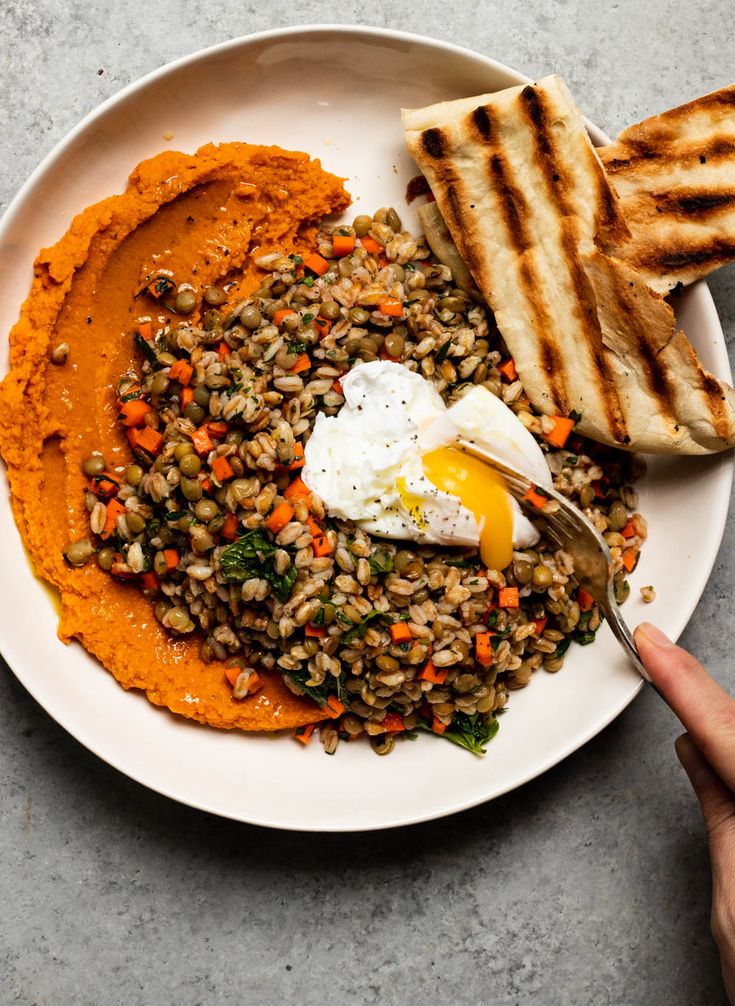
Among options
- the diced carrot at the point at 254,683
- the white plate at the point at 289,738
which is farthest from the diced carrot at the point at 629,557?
the diced carrot at the point at 254,683

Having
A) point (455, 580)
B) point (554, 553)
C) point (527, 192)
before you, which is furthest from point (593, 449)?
point (527, 192)

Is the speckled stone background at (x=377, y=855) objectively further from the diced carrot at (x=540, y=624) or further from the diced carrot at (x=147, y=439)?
the diced carrot at (x=147, y=439)

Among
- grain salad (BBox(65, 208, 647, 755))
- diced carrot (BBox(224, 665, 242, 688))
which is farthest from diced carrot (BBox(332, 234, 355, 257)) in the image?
diced carrot (BBox(224, 665, 242, 688))

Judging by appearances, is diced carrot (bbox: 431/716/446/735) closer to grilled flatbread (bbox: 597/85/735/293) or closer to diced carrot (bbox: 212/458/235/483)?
diced carrot (bbox: 212/458/235/483)

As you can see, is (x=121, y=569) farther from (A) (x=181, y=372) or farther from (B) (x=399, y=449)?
(B) (x=399, y=449)

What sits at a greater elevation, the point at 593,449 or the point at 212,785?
the point at 593,449

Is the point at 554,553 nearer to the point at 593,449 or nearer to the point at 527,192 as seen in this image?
the point at 593,449
